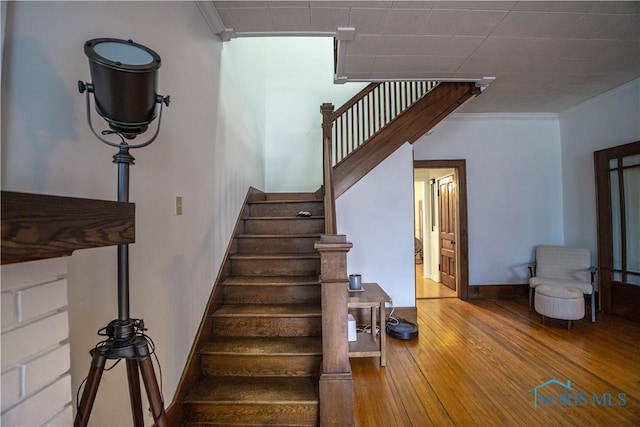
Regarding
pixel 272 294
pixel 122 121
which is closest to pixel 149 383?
pixel 122 121

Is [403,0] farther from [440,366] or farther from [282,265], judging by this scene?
[440,366]

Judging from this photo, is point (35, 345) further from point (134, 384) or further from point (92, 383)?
point (134, 384)

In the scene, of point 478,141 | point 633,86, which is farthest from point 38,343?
point 633,86

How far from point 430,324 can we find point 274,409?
7.63 feet

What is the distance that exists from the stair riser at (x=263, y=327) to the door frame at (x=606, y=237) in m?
3.93

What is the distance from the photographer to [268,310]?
238 centimetres

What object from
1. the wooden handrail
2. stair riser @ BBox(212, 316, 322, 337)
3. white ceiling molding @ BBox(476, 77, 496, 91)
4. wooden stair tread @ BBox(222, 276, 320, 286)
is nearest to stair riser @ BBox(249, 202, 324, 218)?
the wooden handrail

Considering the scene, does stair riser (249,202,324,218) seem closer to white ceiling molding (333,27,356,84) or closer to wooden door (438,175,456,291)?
white ceiling molding (333,27,356,84)

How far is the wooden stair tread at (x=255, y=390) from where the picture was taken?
1.83m

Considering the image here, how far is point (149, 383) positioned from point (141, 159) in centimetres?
104

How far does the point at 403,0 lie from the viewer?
6.89 feet

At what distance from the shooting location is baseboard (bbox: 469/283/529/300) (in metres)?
4.49

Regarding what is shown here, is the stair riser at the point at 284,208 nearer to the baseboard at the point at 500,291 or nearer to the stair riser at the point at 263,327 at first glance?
the stair riser at the point at 263,327

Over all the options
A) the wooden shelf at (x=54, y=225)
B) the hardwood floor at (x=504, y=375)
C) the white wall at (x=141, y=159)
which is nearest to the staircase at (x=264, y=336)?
the white wall at (x=141, y=159)
